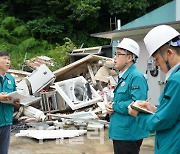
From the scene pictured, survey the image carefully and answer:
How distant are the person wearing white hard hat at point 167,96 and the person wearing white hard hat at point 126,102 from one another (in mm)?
1054

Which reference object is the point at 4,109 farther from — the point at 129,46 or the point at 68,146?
the point at 68,146

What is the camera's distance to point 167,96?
75.7 inches

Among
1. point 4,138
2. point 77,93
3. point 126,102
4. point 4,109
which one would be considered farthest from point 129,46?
point 77,93

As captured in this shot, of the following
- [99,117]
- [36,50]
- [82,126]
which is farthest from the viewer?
[36,50]

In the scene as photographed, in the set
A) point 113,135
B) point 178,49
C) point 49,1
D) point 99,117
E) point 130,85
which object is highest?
point 49,1

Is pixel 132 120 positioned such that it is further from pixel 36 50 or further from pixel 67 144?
pixel 36 50

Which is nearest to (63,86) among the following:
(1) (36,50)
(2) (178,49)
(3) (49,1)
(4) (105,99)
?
(4) (105,99)

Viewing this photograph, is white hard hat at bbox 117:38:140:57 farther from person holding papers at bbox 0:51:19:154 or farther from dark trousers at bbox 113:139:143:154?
person holding papers at bbox 0:51:19:154

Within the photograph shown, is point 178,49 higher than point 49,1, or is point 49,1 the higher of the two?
point 49,1

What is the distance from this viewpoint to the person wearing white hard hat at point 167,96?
190 centimetres

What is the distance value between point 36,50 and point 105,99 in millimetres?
13518

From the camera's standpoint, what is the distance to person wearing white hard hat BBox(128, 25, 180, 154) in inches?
74.7

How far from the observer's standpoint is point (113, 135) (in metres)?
3.21

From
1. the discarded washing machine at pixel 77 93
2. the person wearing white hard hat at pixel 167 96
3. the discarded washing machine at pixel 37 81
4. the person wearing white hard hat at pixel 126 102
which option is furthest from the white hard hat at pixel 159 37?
the discarded washing machine at pixel 37 81
